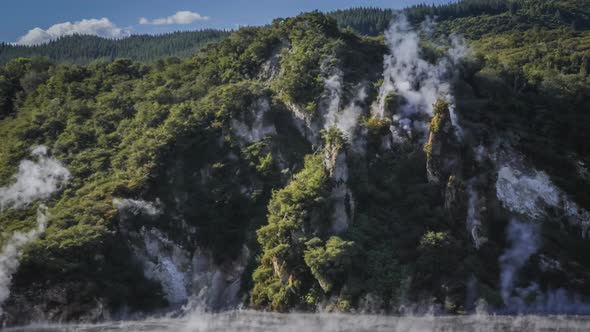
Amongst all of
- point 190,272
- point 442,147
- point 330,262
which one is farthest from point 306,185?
point 190,272

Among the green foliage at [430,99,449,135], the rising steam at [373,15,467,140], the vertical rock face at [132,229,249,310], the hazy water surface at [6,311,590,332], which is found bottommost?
the hazy water surface at [6,311,590,332]

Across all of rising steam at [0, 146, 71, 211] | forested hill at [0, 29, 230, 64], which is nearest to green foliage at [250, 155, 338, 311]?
rising steam at [0, 146, 71, 211]

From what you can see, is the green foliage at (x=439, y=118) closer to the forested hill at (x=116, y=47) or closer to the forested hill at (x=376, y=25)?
the forested hill at (x=376, y=25)

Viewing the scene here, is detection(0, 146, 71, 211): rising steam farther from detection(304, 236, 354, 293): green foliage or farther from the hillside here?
detection(304, 236, 354, 293): green foliage

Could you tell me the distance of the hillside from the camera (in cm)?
5219

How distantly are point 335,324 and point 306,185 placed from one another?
14.0 metres

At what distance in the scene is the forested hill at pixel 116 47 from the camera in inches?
5669

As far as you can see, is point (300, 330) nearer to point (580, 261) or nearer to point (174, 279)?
point (174, 279)

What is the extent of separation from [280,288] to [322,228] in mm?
6151

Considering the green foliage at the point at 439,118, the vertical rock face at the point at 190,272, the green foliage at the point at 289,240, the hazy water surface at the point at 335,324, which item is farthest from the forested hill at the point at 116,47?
the hazy water surface at the point at 335,324

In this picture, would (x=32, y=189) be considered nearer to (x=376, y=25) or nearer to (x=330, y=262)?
(x=330, y=262)

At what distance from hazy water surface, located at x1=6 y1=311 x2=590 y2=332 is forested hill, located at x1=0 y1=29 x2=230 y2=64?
91.6m

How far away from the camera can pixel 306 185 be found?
57312mm

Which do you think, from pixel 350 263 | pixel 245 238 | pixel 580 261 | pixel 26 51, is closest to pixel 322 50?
pixel 245 238
